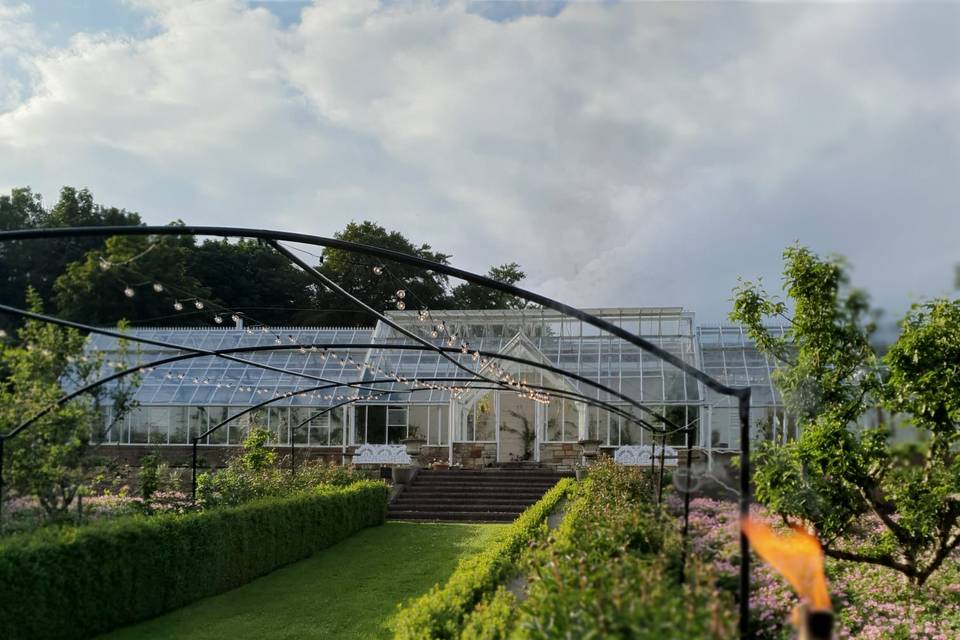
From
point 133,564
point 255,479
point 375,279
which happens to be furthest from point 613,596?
point 375,279

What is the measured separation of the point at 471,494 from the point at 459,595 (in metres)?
15.7

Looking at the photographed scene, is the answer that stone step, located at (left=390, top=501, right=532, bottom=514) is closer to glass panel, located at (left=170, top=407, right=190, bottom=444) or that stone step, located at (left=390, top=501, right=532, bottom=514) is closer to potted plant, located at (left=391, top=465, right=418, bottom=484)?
potted plant, located at (left=391, top=465, right=418, bottom=484)

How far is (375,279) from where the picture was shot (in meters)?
41.2

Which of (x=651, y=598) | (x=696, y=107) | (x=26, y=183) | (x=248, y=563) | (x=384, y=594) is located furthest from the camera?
(x=26, y=183)

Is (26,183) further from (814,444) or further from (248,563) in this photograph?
(814,444)

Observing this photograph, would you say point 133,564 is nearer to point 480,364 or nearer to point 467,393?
point 480,364

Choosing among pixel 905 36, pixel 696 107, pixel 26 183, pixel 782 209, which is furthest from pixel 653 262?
pixel 26 183

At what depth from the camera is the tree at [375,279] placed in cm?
4003

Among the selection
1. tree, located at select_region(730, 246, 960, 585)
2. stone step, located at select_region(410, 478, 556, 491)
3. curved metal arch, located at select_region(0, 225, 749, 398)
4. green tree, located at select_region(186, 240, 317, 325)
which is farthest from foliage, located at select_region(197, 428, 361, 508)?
green tree, located at select_region(186, 240, 317, 325)

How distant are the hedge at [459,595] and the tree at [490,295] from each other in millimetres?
28662

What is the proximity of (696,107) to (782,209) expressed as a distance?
4.42ft

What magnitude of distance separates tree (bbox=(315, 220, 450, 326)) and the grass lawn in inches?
921

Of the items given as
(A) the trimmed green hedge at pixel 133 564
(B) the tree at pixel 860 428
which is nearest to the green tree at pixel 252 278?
(A) the trimmed green hedge at pixel 133 564

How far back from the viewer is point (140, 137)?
40.0 feet
